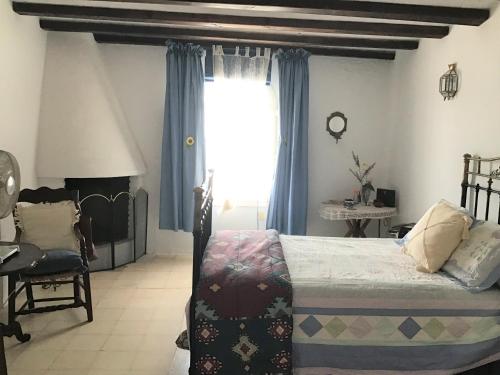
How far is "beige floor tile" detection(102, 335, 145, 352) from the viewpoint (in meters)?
2.36

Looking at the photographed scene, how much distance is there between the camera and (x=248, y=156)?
405 centimetres

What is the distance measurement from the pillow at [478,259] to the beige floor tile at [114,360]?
1829 mm

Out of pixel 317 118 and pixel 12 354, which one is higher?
pixel 317 118

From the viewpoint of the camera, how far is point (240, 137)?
404cm

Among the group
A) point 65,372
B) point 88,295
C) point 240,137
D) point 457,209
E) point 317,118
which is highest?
point 317,118

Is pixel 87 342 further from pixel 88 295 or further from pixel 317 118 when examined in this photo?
pixel 317 118

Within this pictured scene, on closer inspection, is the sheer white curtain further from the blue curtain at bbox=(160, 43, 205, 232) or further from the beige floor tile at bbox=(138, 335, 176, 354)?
the beige floor tile at bbox=(138, 335, 176, 354)

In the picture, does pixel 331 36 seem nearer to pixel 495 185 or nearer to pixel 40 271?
pixel 495 185

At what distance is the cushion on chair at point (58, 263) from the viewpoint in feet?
7.79

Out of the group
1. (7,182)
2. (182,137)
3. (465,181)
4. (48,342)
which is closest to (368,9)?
(465,181)

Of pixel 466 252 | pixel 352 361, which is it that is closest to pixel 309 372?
pixel 352 361

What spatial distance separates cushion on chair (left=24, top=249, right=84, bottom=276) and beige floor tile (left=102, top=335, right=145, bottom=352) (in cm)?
49

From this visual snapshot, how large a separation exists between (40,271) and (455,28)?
10.8ft

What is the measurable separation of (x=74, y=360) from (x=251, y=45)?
119 inches
